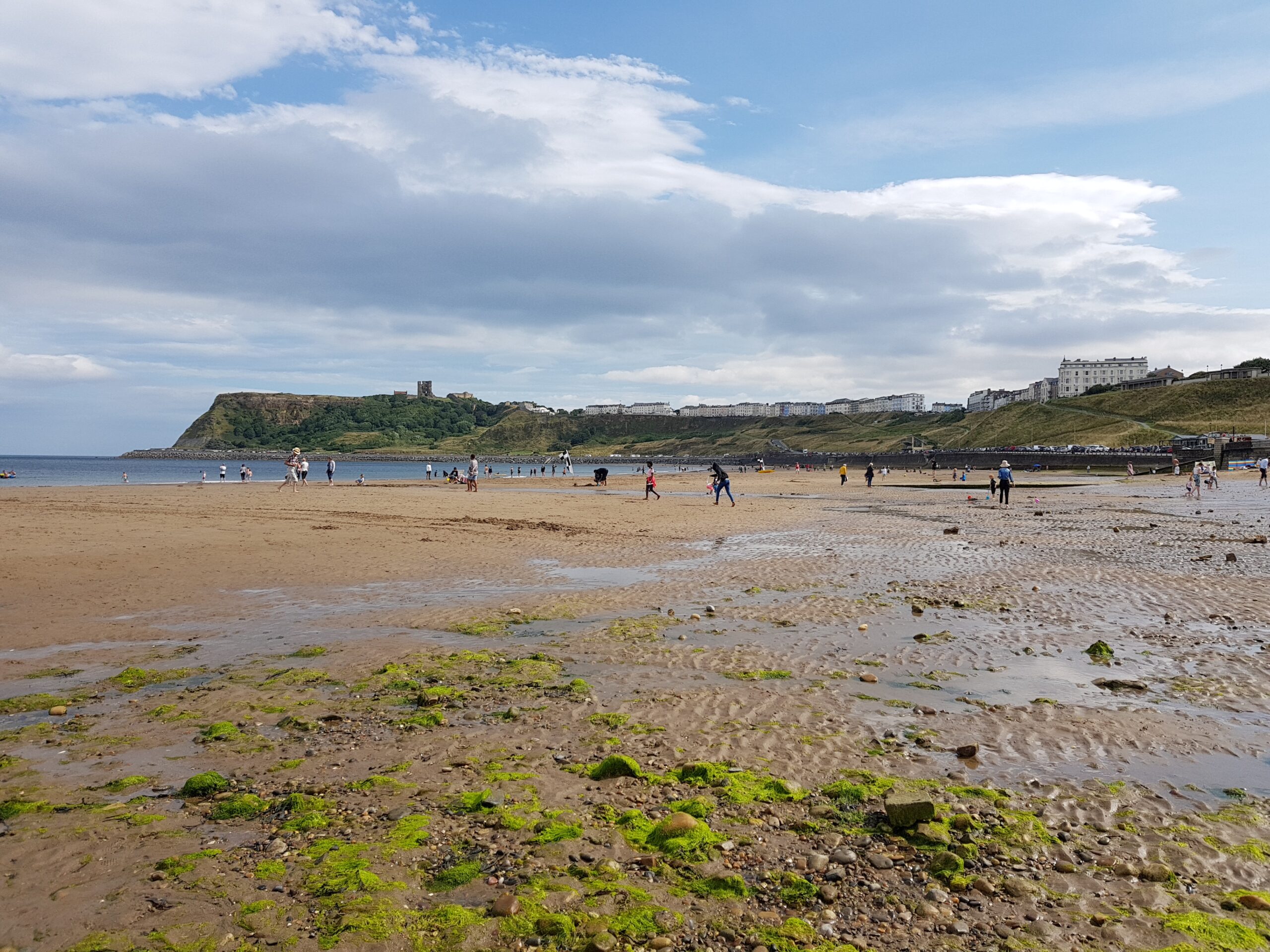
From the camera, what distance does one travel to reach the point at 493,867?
4457 mm

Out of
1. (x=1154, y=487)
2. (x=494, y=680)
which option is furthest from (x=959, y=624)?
(x=1154, y=487)

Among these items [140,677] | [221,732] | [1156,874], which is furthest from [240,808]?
[1156,874]

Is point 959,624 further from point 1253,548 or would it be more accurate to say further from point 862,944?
point 1253,548

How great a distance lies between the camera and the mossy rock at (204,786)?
17.8 feet

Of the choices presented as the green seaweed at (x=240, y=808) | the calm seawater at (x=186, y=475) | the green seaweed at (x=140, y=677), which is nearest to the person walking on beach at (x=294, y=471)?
the calm seawater at (x=186, y=475)

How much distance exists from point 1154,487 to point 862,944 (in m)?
57.8

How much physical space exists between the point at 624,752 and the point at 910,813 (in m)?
2.40

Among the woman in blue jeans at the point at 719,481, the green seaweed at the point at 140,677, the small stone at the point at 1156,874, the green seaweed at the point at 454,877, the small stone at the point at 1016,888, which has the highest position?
the woman in blue jeans at the point at 719,481

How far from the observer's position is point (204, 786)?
216 inches

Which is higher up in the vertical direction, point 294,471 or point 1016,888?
point 294,471

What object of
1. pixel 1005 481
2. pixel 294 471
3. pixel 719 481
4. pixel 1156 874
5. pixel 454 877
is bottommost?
pixel 1156 874

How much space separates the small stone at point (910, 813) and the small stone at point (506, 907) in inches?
101

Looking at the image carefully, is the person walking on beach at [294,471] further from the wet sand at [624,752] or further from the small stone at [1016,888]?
the small stone at [1016,888]

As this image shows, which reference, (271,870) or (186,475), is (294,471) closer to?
(271,870)
